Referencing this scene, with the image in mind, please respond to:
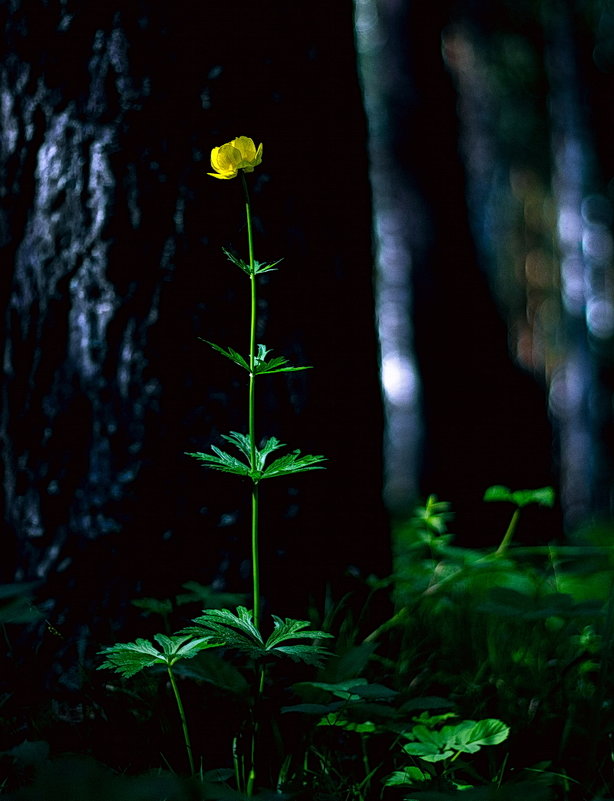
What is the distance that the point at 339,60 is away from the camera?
1803 mm

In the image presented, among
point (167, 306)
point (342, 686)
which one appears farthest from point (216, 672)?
point (167, 306)

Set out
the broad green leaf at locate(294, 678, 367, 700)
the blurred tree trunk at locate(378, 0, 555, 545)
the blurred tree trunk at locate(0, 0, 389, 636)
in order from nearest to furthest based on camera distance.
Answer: the broad green leaf at locate(294, 678, 367, 700) → the blurred tree trunk at locate(0, 0, 389, 636) → the blurred tree trunk at locate(378, 0, 555, 545)

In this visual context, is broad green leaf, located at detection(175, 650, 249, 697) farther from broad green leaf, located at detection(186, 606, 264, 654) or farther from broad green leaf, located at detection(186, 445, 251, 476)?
broad green leaf, located at detection(186, 445, 251, 476)

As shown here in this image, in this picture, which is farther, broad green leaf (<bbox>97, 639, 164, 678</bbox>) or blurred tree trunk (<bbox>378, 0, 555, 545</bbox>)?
blurred tree trunk (<bbox>378, 0, 555, 545</bbox>)

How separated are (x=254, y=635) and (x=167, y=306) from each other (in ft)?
2.73

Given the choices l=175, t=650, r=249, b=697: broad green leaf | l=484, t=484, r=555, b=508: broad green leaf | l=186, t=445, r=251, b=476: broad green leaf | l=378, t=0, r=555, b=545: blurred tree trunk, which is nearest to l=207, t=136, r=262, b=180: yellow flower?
l=186, t=445, r=251, b=476: broad green leaf

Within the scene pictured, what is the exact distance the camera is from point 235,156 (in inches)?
42.9

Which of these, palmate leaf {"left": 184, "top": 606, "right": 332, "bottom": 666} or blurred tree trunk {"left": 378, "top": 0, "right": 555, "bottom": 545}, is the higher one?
blurred tree trunk {"left": 378, "top": 0, "right": 555, "bottom": 545}

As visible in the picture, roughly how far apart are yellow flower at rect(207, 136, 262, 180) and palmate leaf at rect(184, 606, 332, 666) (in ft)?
2.19

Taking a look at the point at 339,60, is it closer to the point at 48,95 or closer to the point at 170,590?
the point at 48,95

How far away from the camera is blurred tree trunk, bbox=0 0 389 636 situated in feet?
5.24

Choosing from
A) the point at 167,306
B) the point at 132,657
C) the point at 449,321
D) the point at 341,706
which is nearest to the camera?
the point at 132,657

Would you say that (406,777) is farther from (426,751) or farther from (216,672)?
(216,672)

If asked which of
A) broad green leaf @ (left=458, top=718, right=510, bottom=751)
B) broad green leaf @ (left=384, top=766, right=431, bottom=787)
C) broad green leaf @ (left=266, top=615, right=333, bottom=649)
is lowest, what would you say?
broad green leaf @ (left=384, top=766, right=431, bottom=787)
